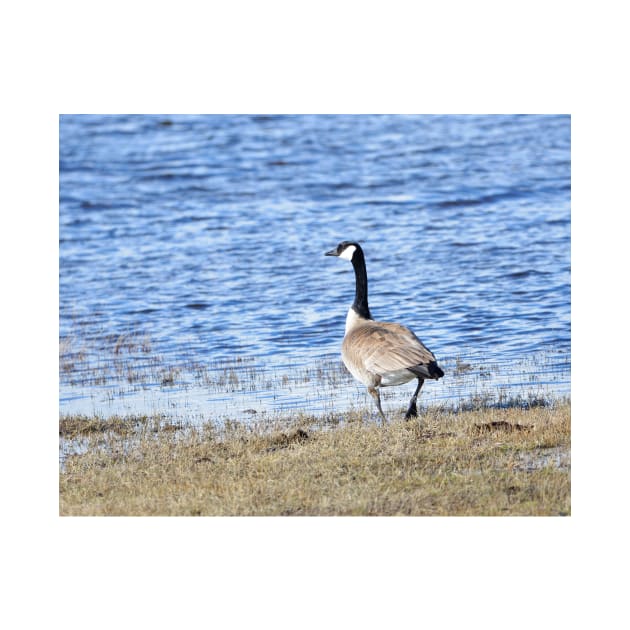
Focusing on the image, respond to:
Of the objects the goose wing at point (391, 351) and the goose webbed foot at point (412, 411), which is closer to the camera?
the goose wing at point (391, 351)

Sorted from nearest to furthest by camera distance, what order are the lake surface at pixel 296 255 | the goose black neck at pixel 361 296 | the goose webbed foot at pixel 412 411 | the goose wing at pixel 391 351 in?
1. the goose wing at pixel 391 351
2. the goose webbed foot at pixel 412 411
3. the goose black neck at pixel 361 296
4. the lake surface at pixel 296 255

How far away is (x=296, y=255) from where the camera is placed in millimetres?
19625

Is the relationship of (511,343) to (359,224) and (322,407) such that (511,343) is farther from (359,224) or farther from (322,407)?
(359,224)

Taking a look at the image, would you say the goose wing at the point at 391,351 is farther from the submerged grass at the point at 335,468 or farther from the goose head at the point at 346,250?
the goose head at the point at 346,250

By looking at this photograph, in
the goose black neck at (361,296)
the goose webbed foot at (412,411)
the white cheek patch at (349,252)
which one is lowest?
the goose webbed foot at (412,411)

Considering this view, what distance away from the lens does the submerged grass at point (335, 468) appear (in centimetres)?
773

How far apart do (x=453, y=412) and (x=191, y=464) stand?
3063 millimetres

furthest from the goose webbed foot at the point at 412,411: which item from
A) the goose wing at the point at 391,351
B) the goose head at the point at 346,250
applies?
the goose head at the point at 346,250

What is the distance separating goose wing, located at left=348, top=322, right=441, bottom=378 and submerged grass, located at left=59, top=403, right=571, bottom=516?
613 mm

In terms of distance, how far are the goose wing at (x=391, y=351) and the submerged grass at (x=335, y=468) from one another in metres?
0.61

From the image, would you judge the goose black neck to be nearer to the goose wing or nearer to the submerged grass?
the goose wing

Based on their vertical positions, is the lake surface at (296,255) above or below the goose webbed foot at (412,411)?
above
